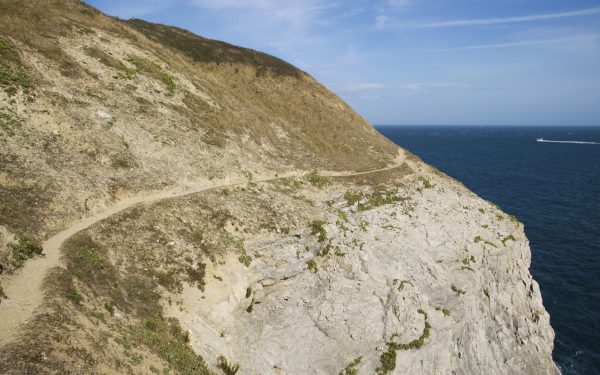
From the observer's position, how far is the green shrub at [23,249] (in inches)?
752

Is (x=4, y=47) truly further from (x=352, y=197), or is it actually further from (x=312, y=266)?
(x=352, y=197)

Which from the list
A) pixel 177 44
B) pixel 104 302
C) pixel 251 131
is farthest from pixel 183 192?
pixel 177 44

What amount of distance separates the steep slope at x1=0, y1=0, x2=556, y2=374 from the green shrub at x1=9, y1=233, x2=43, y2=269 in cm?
8

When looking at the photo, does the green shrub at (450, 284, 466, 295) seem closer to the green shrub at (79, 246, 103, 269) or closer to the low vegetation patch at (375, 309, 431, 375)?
the low vegetation patch at (375, 309, 431, 375)

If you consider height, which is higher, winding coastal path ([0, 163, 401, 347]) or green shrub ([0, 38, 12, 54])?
green shrub ([0, 38, 12, 54])

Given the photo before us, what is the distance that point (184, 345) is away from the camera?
2052 cm

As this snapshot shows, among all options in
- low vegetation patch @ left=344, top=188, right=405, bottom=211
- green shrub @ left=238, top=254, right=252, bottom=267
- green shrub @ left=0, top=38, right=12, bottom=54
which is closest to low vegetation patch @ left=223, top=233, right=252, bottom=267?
green shrub @ left=238, top=254, right=252, bottom=267

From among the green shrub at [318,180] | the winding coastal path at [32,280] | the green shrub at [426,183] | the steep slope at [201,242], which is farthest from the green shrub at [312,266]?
the green shrub at [426,183]

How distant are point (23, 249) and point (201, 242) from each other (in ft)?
35.3

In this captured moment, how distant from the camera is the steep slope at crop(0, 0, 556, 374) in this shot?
63.6 ft

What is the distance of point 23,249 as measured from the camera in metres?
19.8

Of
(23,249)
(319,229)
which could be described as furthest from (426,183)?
(23,249)

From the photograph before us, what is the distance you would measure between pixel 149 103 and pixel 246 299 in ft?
86.4

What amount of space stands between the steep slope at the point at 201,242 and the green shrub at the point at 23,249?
3.2 inches
